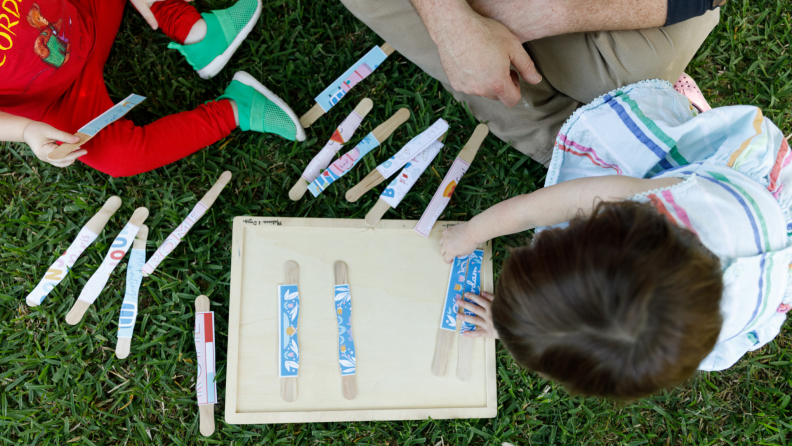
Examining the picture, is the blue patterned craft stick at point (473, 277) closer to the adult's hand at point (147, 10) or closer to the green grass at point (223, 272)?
the green grass at point (223, 272)

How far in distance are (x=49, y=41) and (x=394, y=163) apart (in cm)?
81

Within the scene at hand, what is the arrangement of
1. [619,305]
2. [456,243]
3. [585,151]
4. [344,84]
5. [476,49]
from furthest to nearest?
[344,84], [456,243], [585,151], [476,49], [619,305]

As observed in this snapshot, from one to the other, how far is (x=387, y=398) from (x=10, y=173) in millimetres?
1120

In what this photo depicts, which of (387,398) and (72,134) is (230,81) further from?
(387,398)

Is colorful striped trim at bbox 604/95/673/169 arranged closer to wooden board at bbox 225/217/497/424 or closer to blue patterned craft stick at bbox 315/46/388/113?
wooden board at bbox 225/217/497/424

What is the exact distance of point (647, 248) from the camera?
673 mm

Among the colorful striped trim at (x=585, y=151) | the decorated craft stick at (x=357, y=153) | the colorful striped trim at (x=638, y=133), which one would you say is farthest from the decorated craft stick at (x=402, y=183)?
the colorful striped trim at (x=638, y=133)

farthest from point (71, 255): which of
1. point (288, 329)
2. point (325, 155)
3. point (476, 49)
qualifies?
point (476, 49)

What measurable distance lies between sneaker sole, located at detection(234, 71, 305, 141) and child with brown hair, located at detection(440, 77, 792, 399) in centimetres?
50

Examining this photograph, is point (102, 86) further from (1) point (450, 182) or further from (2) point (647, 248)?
(2) point (647, 248)

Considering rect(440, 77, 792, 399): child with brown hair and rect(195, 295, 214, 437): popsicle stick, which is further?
rect(195, 295, 214, 437): popsicle stick

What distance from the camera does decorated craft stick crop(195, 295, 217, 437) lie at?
1158mm

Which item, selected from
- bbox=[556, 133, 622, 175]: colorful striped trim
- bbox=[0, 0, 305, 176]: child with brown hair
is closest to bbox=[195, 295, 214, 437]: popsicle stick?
bbox=[0, 0, 305, 176]: child with brown hair

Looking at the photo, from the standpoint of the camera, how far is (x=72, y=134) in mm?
1095
